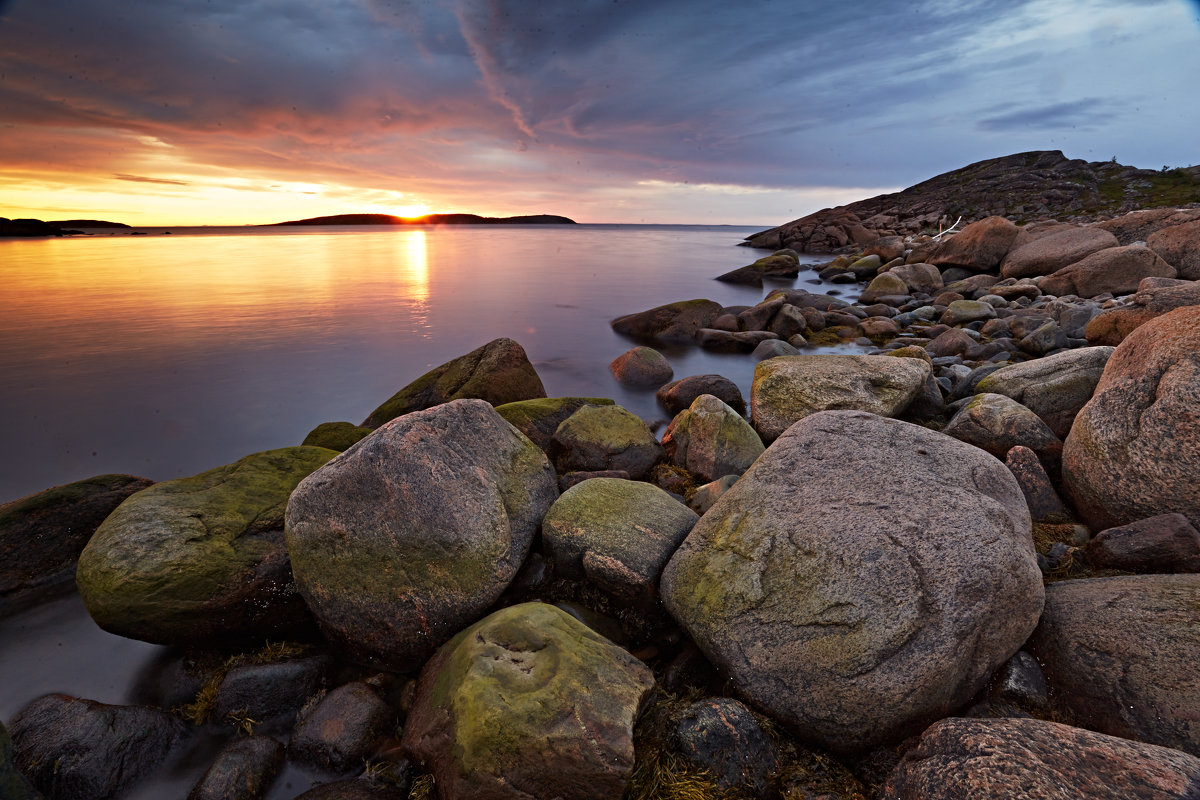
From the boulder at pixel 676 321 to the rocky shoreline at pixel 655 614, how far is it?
41.1 feet

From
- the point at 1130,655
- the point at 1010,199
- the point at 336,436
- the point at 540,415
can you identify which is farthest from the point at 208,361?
the point at 1010,199

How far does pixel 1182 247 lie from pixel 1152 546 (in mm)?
20152

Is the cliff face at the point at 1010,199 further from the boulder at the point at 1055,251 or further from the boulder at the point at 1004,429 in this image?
the boulder at the point at 1004,429

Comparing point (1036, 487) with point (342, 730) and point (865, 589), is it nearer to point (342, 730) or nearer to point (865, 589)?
point (865, 589)

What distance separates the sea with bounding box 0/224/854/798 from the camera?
5590 mm

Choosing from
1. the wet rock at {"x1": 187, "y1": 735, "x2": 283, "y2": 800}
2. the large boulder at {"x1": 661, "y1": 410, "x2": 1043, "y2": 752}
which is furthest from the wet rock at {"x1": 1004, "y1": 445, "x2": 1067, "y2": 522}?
the wet rock at {"x1": 187, "y1": 735, "x2": 283, "y2": 800}

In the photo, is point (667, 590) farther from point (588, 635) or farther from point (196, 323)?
point (196, 323)

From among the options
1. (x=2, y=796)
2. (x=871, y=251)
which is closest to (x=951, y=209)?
(x=871, y=251)

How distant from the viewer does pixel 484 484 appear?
5016 mm

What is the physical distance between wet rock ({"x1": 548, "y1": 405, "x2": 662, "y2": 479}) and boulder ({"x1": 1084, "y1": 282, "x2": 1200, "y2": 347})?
7.94m

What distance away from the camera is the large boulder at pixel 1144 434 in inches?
187

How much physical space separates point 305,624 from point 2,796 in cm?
234

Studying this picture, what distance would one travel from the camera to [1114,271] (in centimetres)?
1698

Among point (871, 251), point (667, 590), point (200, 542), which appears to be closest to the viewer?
point (667, 590)
